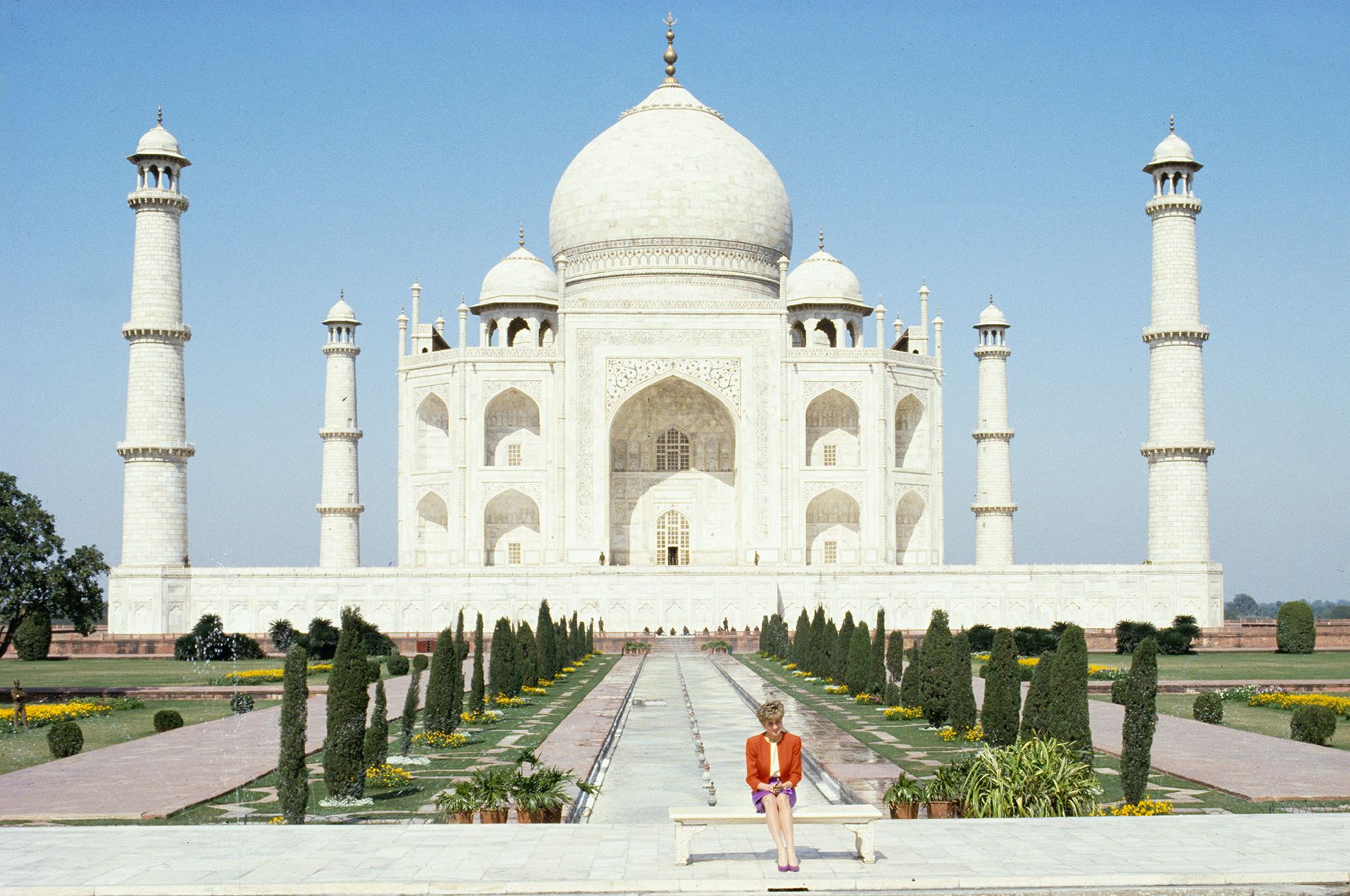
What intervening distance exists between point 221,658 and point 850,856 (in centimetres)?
1965

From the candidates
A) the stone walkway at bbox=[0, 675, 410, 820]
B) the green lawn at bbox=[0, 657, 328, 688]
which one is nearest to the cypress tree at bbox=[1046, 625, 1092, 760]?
the stone walkway at bbox=[0, 675, 410, 820]

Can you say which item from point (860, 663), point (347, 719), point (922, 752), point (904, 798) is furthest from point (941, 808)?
point (860, 663)

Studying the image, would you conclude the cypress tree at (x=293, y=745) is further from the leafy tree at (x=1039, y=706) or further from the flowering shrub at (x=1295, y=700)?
the flowering shrub at (x=1295, y=700)

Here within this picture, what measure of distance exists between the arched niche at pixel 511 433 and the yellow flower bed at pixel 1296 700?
19930 mm

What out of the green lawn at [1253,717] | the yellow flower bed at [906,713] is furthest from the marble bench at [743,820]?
the yellow flower bed at [906,713]

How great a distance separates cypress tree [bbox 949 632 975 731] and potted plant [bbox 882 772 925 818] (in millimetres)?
3516

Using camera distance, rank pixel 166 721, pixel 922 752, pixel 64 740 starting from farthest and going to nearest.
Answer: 1. pixel 166 721
2. pixel 64 740
3. pixel 922 752

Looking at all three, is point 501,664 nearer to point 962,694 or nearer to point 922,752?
point 962,694

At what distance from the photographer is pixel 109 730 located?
13148mm

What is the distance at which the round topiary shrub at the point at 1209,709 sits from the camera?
13055mm

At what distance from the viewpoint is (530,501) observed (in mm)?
32594

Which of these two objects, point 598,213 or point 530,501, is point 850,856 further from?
point 598,213

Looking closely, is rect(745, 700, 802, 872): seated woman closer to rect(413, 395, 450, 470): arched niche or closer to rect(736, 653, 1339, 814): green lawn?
rect(736, 653, 1339, 814): green lawn

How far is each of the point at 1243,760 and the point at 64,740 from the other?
8515 mm
